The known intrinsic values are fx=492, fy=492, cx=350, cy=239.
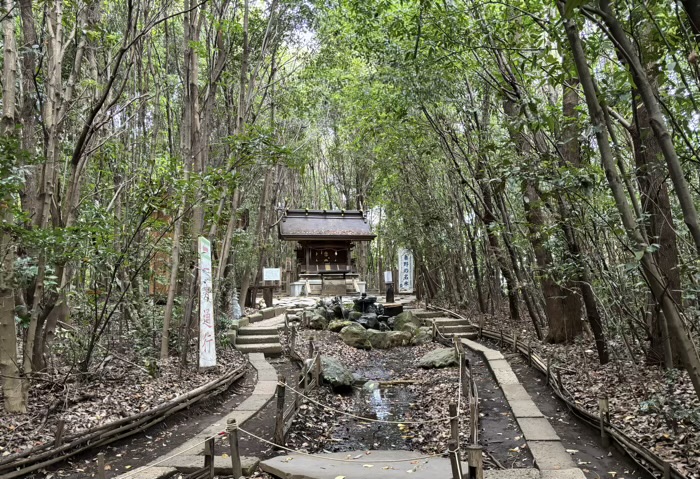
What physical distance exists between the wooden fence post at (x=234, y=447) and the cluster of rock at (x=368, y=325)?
7.65m

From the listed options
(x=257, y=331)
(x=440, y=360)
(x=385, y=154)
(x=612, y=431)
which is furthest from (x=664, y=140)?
(x=385, y=154)

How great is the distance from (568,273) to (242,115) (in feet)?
18.9

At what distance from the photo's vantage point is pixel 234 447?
3982 mm

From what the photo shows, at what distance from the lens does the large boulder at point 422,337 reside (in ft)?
39.2

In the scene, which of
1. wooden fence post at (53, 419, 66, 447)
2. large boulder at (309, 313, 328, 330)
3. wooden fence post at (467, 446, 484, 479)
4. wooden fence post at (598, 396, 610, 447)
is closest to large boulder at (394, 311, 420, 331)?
large boulder at (309, 313, 328, 330)

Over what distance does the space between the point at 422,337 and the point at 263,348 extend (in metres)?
4.09

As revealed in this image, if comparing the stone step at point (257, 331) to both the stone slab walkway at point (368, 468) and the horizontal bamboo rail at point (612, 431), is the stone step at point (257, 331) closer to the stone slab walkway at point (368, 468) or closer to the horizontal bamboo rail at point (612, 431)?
the horizontal bamboo rail at point (612, 431)

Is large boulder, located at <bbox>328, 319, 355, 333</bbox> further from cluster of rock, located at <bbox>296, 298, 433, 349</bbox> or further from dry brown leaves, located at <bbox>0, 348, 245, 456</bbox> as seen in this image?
dry brown leaves, located at <bbox>0, 348, 245, 456</bbox>

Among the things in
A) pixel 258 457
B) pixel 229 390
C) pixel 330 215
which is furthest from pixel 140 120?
pixel 330 215

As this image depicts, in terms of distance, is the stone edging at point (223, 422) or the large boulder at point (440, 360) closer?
the stone edging at point (223, 422)

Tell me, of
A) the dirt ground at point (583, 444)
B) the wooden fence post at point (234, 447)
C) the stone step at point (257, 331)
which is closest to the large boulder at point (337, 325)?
the stone step at point (257, 331)

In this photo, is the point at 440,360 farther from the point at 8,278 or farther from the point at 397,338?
the point at 8,278

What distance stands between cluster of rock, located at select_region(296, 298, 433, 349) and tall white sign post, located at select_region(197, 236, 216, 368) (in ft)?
17.2

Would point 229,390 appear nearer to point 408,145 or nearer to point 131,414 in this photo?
point 131,414
